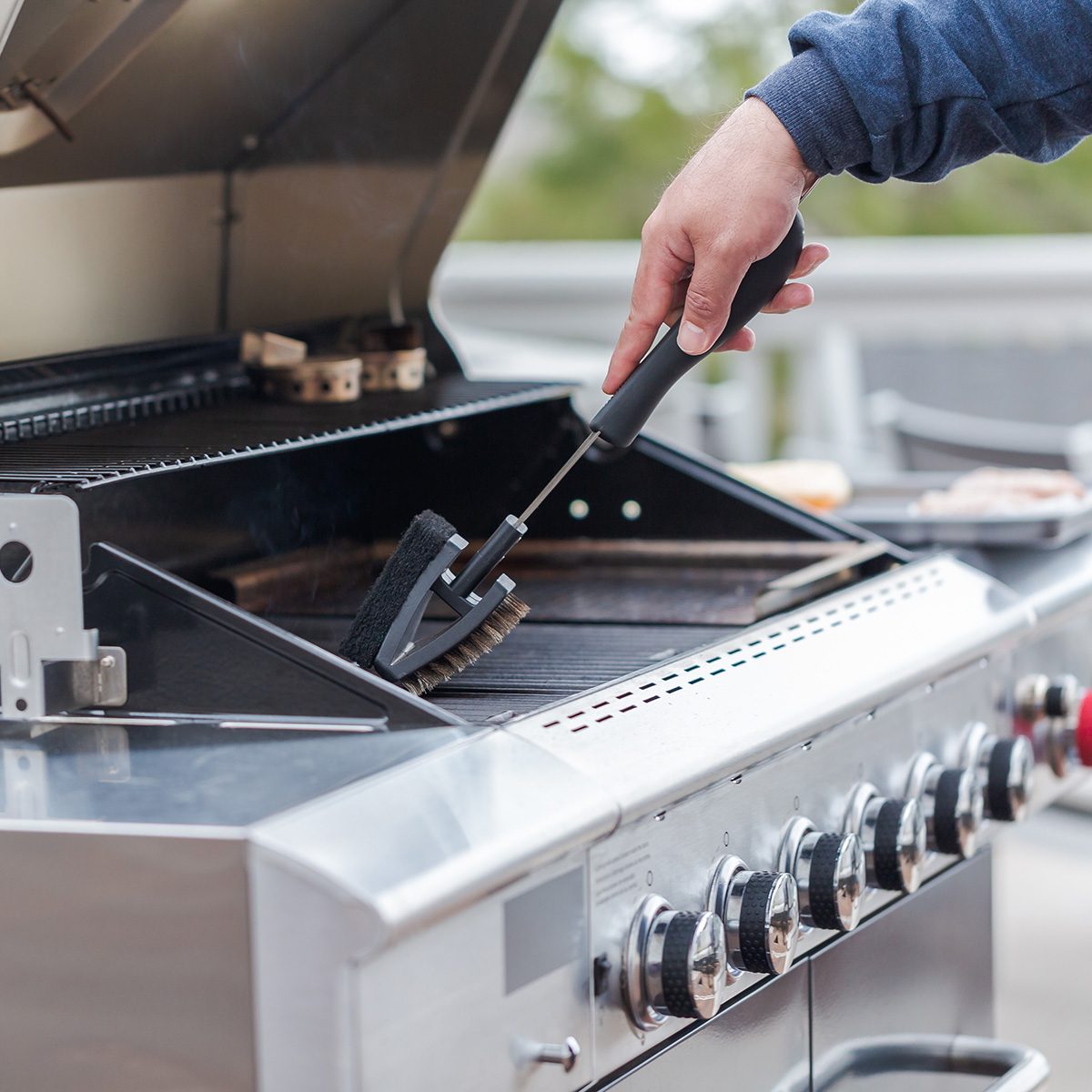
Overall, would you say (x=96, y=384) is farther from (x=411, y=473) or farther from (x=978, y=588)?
(x=978, y=588)

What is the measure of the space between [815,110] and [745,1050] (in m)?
0.67

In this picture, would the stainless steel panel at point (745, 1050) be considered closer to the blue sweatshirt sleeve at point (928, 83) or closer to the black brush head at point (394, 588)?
the black brush head at point (394, 588)

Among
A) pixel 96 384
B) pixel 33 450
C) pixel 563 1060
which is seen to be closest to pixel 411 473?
pixel 96 384

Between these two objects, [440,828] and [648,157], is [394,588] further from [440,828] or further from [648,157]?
[648,157]

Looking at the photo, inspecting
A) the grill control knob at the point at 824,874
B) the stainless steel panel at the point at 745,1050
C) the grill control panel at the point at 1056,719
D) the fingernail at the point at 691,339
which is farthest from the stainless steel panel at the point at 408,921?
the grill control panel at the point at 1056,719

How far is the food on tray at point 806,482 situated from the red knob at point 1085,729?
18.0 inches

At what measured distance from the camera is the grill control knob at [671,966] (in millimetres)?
917

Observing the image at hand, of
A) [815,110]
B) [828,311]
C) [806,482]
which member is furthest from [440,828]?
[828,311]

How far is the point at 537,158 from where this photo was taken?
467 inches

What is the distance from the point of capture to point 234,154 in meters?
1.41

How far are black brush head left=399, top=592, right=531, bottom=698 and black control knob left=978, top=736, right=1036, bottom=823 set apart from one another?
50cm

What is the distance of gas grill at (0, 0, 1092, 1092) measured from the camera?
786 millimetres

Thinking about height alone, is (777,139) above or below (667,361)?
above

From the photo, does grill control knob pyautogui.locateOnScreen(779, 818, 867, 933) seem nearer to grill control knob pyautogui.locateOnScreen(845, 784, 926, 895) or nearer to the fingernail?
grill control knob pyautogui.locateOnScreen(845, 784, 926, 895)
